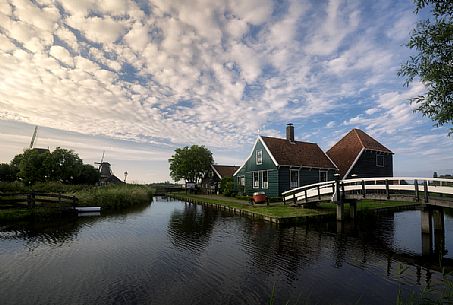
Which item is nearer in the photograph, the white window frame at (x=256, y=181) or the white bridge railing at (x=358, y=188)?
the white bridge railing at (x=358, y=188)

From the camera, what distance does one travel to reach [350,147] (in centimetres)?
3434

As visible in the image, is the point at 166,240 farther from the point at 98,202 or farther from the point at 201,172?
the point at 201,172

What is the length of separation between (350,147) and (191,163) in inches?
1203

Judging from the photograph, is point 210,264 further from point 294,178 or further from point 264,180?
point 264,180

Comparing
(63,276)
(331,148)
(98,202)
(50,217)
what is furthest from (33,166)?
(331,148)

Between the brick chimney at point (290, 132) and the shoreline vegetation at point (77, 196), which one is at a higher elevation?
the brick chimney at point (290, 132)

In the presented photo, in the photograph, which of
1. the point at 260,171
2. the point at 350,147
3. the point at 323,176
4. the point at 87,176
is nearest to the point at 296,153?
the point at 323,176

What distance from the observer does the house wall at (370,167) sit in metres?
32.2

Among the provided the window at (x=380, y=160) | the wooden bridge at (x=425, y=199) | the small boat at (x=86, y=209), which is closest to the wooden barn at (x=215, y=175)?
the window at (x=380, y=160)

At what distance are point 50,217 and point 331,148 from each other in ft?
109

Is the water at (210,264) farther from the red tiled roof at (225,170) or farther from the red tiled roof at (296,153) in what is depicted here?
the red tiled roof at (225,170)

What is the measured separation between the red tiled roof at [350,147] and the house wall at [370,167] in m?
0.63

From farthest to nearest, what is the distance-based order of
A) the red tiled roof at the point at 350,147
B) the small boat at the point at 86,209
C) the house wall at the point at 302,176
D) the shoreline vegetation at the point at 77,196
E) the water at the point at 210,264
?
the red tiled roof at the point at 350,147 → the house wall at the point at 302,176 → the small boat at the point at 86,209 → the shoreline vegetation at the point at 77,196 → the water at the point at 210,264

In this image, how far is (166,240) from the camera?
13789 millimetres
